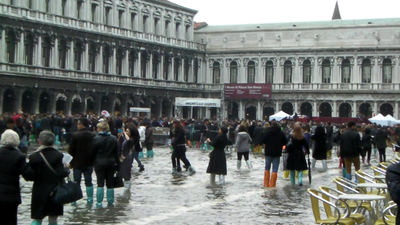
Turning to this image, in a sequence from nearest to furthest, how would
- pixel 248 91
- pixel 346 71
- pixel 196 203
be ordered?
pixel 196 203
pixel 346 71
pixel 248 91

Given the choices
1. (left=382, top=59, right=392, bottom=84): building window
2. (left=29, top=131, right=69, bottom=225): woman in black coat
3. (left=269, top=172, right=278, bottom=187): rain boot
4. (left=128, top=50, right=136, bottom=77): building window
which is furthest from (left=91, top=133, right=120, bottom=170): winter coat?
(left=382, top=59, right=392, bottom=84): building window

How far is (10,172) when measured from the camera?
9.34m

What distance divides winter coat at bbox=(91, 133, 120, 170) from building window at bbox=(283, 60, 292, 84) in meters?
57.0

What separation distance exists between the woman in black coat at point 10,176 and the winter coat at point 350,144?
1057 cm

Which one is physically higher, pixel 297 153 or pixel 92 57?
pixel 92 57

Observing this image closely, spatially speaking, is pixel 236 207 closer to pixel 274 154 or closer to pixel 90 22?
pixel 274 154

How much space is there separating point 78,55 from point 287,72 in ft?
70.3

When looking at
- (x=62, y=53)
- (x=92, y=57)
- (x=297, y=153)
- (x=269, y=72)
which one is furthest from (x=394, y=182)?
(x=269, y=72)

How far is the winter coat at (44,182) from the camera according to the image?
10.1 meters

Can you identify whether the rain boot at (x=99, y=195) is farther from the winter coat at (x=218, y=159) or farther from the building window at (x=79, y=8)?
the building window at (x=79, y=8)

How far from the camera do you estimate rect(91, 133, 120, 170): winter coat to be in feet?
46.1

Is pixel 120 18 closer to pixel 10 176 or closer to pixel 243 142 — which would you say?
pixel 243 142

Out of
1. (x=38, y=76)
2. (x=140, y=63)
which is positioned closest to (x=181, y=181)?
(x=38, y=76)

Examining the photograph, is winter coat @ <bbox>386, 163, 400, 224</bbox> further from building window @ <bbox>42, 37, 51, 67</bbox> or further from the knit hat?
building window @ <bbox>42, 37, 51, 67</bbox>
